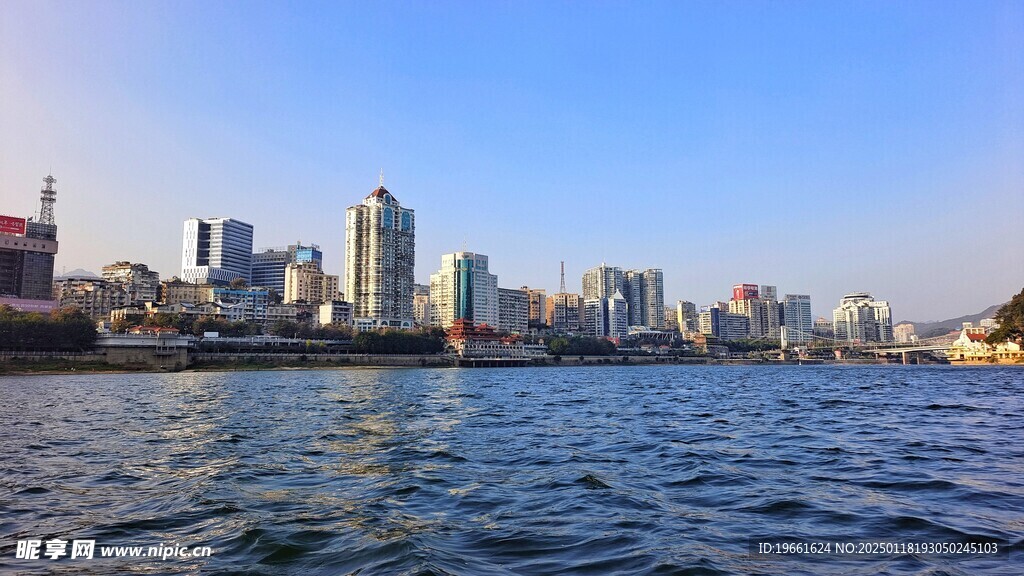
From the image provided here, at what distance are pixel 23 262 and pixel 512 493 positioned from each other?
226 metres

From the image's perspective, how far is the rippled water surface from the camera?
1011cm

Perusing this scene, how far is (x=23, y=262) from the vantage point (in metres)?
185

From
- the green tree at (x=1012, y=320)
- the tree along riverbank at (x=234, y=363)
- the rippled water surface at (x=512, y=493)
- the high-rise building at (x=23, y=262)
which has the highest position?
the high-rise building at (x=23, y=262)

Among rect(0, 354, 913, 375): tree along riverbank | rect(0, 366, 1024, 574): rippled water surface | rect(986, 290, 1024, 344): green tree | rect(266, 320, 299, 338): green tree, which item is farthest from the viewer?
rect(266, 320, 299, 338): green tree

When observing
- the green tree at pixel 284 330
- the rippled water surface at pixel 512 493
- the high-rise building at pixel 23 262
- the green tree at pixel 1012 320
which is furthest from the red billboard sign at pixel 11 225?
the green tree at pixel 1012 320

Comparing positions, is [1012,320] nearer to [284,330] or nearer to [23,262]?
[284,330]

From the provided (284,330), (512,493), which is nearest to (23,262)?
(284,330)

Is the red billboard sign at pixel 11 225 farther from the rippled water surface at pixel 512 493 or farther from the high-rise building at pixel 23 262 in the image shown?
the rippled water surface at pixel 512 493

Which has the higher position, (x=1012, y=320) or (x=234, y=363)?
(x=1012, y=320)

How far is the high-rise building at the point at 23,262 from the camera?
182 meters

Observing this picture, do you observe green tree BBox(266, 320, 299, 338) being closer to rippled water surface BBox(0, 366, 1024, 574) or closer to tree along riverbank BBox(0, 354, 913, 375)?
tree along riverbank BBox(0, 354, 913, 375)

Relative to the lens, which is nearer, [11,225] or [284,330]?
[284,330]

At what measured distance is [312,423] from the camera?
104 feet

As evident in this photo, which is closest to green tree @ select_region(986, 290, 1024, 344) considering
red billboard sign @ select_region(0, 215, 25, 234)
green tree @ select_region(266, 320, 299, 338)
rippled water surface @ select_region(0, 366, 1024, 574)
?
rippled water surface @ select_region(0, 366, 1024, 574)
